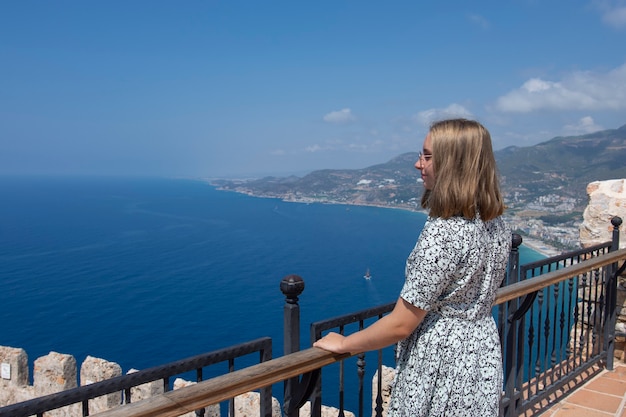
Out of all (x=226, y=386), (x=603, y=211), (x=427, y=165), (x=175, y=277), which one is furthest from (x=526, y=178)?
(x=226, y=386)

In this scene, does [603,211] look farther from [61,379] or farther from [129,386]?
[61,379]

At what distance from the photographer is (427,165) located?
4.97 ft

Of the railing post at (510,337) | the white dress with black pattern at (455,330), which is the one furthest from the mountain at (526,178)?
the white dress with black pattern at (455,330)

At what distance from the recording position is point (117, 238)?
64.6 meters

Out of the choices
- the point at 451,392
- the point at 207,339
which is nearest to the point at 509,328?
the point at 451,392

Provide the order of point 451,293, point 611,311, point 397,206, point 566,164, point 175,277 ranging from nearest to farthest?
point 451,293 < point 611,311 < point 175,277 < point 566,164 < point 397,206

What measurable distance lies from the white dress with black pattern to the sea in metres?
14.2

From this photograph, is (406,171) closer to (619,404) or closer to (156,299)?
(156,299)

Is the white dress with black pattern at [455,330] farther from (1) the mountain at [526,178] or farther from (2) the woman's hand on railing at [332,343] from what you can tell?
(1) the mountain at [526,178]

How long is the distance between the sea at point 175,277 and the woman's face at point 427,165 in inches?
565

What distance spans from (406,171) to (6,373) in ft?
318

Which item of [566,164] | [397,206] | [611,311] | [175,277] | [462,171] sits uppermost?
[566,164]

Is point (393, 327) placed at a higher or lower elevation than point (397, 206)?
higher

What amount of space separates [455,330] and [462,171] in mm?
480
